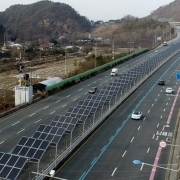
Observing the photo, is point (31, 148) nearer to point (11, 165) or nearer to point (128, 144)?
point (11, 165)

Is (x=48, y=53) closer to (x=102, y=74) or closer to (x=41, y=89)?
(x=102, y=74)

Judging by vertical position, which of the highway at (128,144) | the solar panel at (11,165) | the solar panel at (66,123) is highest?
the solar panel at (66,123)

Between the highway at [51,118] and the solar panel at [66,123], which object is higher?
the solar panel at [66,123]

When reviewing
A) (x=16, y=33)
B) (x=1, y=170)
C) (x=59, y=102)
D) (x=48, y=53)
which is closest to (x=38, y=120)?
(x=59, y=102)

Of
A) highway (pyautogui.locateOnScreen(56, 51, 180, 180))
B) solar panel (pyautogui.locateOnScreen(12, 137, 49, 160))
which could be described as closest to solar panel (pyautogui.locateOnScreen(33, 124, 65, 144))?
solar panel (pyautogui.locateOnScreen(12, 137, 49, 160))

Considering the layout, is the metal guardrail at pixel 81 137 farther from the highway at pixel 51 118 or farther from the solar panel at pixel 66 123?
the solar panel at pixel 66 123

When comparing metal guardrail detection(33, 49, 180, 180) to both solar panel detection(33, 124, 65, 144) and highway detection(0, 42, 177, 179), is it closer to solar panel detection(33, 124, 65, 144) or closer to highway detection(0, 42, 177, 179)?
highway detection(0, 42, 177, 179)

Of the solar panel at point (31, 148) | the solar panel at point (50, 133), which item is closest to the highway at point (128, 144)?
the solar panel at point (50, 133)
